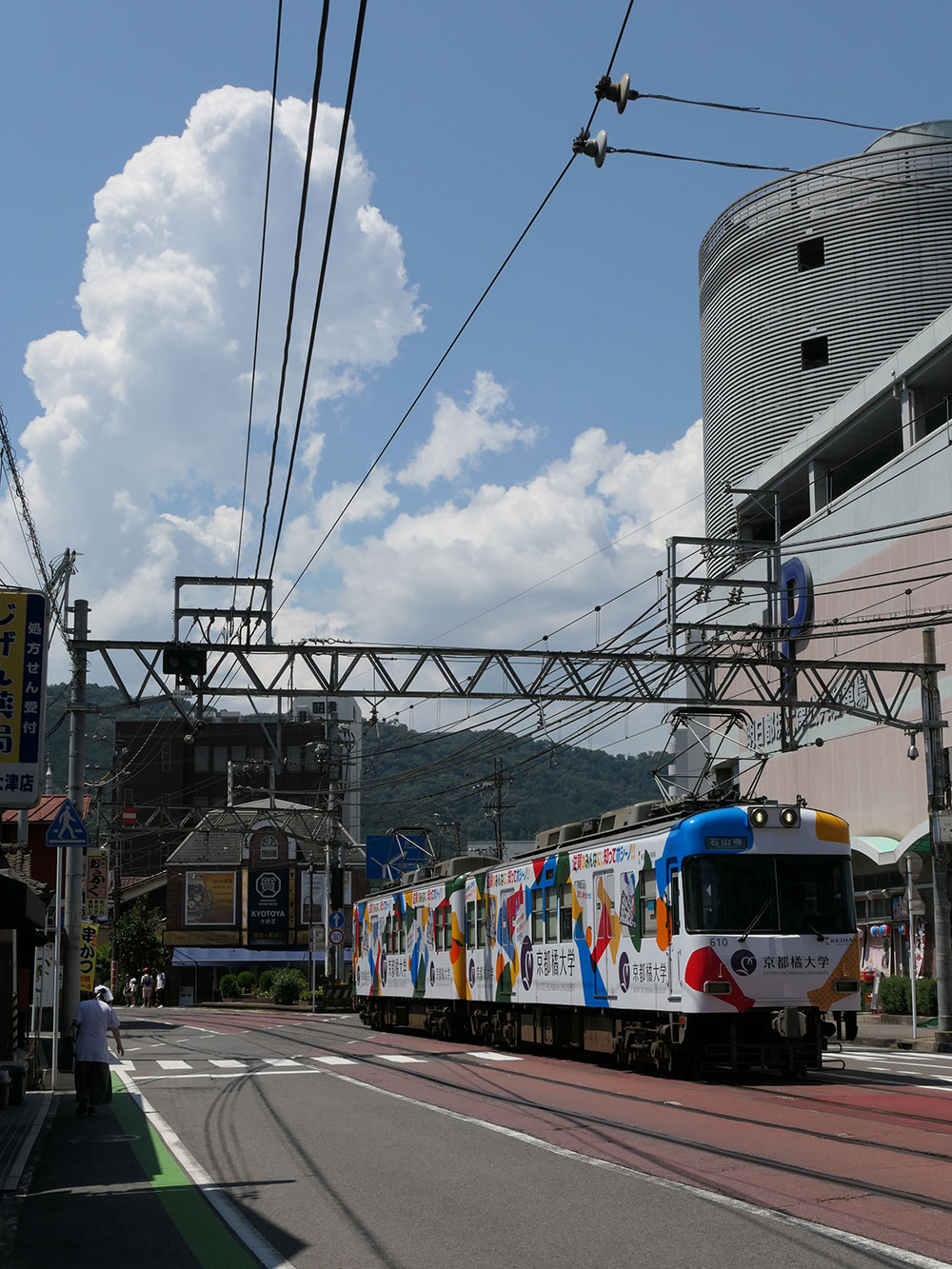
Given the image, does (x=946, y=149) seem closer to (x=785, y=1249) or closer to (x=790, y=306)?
(x=790, y=306)

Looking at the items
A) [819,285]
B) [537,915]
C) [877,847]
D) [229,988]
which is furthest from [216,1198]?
[229,988]

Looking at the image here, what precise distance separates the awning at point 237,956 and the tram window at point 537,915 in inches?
2174

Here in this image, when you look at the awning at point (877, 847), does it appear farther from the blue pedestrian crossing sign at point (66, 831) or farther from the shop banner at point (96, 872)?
the shop banner at point (96, 872)

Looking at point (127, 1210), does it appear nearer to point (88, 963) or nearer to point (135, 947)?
point (88, 963)

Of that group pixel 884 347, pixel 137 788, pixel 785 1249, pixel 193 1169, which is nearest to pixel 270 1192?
pixel 193 1169

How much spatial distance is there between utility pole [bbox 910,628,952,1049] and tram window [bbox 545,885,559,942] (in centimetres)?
666

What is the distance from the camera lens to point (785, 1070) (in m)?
18.2

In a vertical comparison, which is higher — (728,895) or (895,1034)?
(728,895)

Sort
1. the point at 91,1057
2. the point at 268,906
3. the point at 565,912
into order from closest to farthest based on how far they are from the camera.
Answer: the point at 91,1057 → the point at 565,912 → the point at 268,906

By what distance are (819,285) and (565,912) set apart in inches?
1333

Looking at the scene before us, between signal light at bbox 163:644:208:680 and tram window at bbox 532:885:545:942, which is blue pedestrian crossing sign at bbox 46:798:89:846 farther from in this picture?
tram window at bbox 532:885:545:942

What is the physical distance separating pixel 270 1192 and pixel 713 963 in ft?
26.0

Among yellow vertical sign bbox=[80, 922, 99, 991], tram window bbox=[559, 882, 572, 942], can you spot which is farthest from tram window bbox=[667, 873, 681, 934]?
yellow vertical sign bbox=[80, 922, 99, 991]

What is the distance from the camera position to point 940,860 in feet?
79.2
